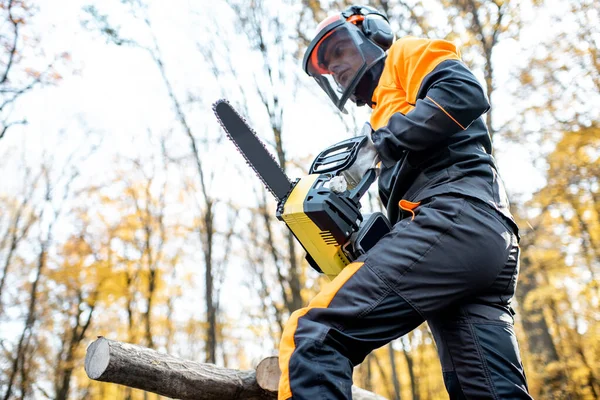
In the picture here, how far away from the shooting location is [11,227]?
16000mm

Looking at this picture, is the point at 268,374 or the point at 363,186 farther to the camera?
the point at 268,374

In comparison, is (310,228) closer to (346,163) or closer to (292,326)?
(346,163)

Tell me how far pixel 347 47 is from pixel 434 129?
840 millimetres

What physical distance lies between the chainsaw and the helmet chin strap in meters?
0.50

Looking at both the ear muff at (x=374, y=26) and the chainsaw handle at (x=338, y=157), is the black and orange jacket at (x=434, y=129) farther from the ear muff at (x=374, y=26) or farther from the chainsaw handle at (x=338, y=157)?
the ear muff at (x=374, y=26)

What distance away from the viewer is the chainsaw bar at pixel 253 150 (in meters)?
1.94

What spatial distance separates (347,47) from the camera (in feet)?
7.32

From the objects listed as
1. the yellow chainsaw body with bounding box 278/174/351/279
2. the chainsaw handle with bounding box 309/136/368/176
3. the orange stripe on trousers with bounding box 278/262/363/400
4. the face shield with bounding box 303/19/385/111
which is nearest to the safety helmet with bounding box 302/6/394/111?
the face shield with bounding box 303/19/385/111

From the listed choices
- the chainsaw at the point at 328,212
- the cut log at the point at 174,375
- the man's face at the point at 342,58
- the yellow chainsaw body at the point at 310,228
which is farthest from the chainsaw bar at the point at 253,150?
the cut log at the point at 174,375

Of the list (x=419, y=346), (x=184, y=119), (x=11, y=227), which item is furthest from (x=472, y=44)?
(x=11, y=227)

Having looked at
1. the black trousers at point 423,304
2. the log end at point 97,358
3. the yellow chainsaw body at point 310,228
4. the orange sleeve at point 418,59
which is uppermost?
the orange sleeve at point 418,59

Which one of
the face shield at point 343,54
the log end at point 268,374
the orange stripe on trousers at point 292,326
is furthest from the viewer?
the log end at point 268,374

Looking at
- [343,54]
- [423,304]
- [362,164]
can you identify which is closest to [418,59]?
[362,164]

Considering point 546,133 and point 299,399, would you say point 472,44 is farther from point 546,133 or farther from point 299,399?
point 299,399
